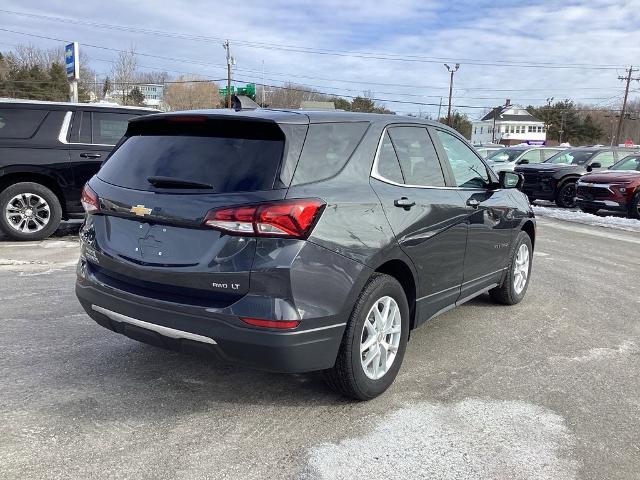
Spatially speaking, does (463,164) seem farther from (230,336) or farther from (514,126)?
(514,126)

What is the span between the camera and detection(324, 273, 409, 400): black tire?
316cm

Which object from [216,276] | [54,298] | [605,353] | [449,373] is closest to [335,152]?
[216,276]

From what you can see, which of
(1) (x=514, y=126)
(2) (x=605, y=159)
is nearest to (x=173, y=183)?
(2) (x=605, y=159)

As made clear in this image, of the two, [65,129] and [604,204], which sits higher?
[65,129]

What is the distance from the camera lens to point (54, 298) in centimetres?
543

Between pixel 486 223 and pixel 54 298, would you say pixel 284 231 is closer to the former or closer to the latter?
pixel 486 223

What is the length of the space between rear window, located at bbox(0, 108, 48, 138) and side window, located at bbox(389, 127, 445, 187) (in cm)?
600

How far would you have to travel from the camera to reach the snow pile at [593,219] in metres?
12.3

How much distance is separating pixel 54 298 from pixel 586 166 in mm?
14851

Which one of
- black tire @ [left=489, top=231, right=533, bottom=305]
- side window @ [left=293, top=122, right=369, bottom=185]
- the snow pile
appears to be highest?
side window @ [left=293, top=122, right=369, bottom=185]

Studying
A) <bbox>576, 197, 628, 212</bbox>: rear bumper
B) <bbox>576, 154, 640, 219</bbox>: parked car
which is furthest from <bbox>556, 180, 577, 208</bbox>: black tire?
<bbox>576, 197, 628, 212</bbox>: rear bumper

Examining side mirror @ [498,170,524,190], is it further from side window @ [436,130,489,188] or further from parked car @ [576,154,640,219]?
parked car @ [576,154,640,219]

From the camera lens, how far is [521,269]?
574 centimetres

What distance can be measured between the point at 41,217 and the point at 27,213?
0.60 feet
